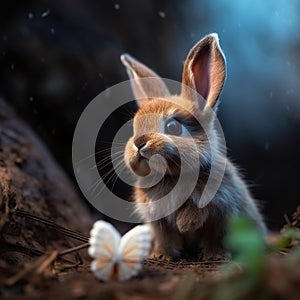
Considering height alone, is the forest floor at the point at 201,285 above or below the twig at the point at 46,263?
below

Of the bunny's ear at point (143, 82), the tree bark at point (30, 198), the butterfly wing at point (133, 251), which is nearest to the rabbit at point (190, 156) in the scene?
the bunny's ear at point (143, 82)

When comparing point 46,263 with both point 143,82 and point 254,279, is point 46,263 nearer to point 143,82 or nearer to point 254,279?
point 254,279

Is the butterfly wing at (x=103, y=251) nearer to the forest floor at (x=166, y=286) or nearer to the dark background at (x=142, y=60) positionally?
the forest floor at (x=166, y=286)

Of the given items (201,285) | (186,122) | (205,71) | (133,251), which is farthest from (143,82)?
(201,285)

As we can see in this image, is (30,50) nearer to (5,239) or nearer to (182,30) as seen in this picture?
(182,30)

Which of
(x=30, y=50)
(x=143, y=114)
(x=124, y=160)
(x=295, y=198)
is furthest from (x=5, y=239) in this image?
(x=295, y=198)

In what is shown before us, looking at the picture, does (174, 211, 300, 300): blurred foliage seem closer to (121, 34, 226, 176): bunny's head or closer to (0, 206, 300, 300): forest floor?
(0, 206, 300, 300): forest floor

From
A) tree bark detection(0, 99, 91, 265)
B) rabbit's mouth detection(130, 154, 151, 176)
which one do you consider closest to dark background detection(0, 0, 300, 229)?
tree bark detection(0, 99, 91, 265)
